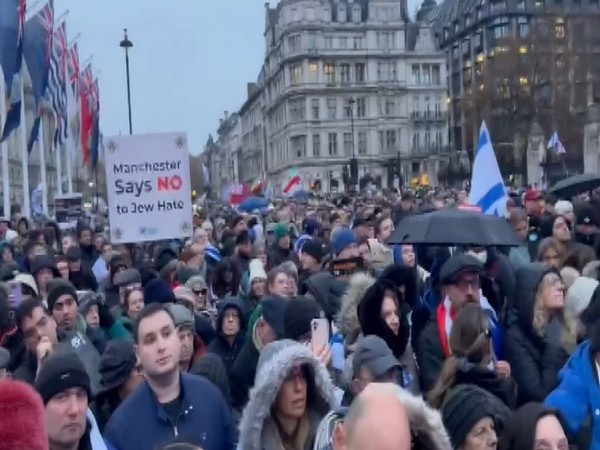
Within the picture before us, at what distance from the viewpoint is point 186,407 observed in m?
4.80

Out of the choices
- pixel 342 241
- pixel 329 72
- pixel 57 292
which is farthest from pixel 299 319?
pixel 329 72

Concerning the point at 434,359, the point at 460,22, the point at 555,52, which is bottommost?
the point at 434,359

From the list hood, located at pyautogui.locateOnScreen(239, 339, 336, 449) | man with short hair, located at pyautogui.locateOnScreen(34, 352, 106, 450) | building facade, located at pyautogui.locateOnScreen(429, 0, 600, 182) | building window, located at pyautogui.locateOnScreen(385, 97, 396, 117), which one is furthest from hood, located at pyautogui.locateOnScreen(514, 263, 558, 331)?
building window, located at pyautogui.locateOnScreen(385, 97, 396, 117)

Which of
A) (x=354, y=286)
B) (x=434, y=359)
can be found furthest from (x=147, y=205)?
(x=434, y=359)

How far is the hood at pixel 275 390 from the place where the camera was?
428 cm

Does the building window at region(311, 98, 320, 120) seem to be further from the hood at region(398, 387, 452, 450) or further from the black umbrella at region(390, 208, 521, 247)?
the hood at region(398, 387, 452, 450)

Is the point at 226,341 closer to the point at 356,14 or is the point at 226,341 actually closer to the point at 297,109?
the point at 297,109

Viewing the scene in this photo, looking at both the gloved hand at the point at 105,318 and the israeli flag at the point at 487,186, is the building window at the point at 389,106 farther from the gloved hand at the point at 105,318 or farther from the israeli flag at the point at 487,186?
the gloved hand at the point at 105,318

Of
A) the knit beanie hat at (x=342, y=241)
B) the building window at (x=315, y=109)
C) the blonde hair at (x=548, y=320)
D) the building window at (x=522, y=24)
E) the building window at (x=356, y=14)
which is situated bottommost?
the blonde hair at (x=548, y=320)

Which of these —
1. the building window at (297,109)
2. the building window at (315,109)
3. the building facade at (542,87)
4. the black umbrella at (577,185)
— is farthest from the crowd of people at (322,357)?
the building window at (297,109)

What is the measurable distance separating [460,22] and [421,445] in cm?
10178

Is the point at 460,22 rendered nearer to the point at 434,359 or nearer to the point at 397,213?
the point at 397,213

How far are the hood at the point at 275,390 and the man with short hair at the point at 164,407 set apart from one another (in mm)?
459

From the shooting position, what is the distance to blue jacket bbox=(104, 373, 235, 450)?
15.4 feet
